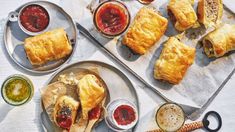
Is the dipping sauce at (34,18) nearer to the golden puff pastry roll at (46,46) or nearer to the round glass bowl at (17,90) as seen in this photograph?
the golden puff pastry roll at (46,46)

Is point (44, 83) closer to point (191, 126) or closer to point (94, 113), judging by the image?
point (94, 113)

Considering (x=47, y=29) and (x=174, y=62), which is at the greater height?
(x=47, y=29)

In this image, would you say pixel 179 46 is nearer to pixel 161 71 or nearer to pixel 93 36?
pixel 161 71

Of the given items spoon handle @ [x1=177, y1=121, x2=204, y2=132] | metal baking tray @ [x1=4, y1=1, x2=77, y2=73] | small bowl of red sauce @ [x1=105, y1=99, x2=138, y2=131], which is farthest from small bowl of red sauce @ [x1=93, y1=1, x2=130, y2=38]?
spoon handle @ [x1=177, y1=121, x2=204, y2=132]

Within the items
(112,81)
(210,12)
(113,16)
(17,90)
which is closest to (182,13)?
(210,12)

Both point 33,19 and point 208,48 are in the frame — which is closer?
point 33,19

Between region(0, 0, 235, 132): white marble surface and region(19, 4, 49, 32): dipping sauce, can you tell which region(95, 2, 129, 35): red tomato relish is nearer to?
region(0, 0, 235, 132): white marble surface

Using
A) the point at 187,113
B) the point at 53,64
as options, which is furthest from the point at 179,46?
the point at 53,64
